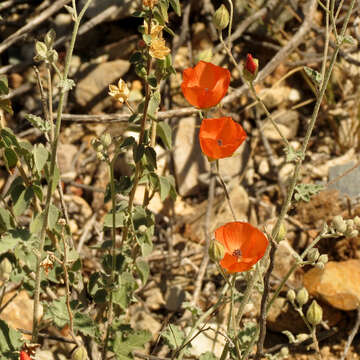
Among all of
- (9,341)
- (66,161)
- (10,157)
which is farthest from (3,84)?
(66,161)

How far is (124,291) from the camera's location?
6.07 feet

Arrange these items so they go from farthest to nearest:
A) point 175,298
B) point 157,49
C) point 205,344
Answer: point 175,298 → point 205,344 → point 157,49

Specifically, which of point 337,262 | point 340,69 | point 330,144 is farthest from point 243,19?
point 337,262

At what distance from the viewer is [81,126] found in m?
3.19

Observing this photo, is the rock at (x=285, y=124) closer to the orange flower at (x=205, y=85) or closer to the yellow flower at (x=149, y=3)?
the orange flower at (x=205, y=85)

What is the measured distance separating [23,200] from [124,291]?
0.45 metres

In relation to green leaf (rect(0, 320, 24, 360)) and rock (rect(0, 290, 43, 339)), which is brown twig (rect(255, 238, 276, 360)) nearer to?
green leaf (rect(0, 320, 24, 360))

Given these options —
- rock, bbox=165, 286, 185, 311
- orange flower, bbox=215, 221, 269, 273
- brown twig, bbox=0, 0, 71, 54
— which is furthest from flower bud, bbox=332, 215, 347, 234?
brown twig, bbox=0, 0, 71, 54

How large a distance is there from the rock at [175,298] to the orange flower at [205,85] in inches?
44.3

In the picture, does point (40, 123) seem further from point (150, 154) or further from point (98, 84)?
point (98, 84)

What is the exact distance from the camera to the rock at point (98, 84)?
3162 millimetres

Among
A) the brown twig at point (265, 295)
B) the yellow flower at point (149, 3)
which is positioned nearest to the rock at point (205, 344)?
the brown twig at point (265, 295)

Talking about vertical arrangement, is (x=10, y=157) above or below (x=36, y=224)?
above

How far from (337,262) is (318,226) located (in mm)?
296
